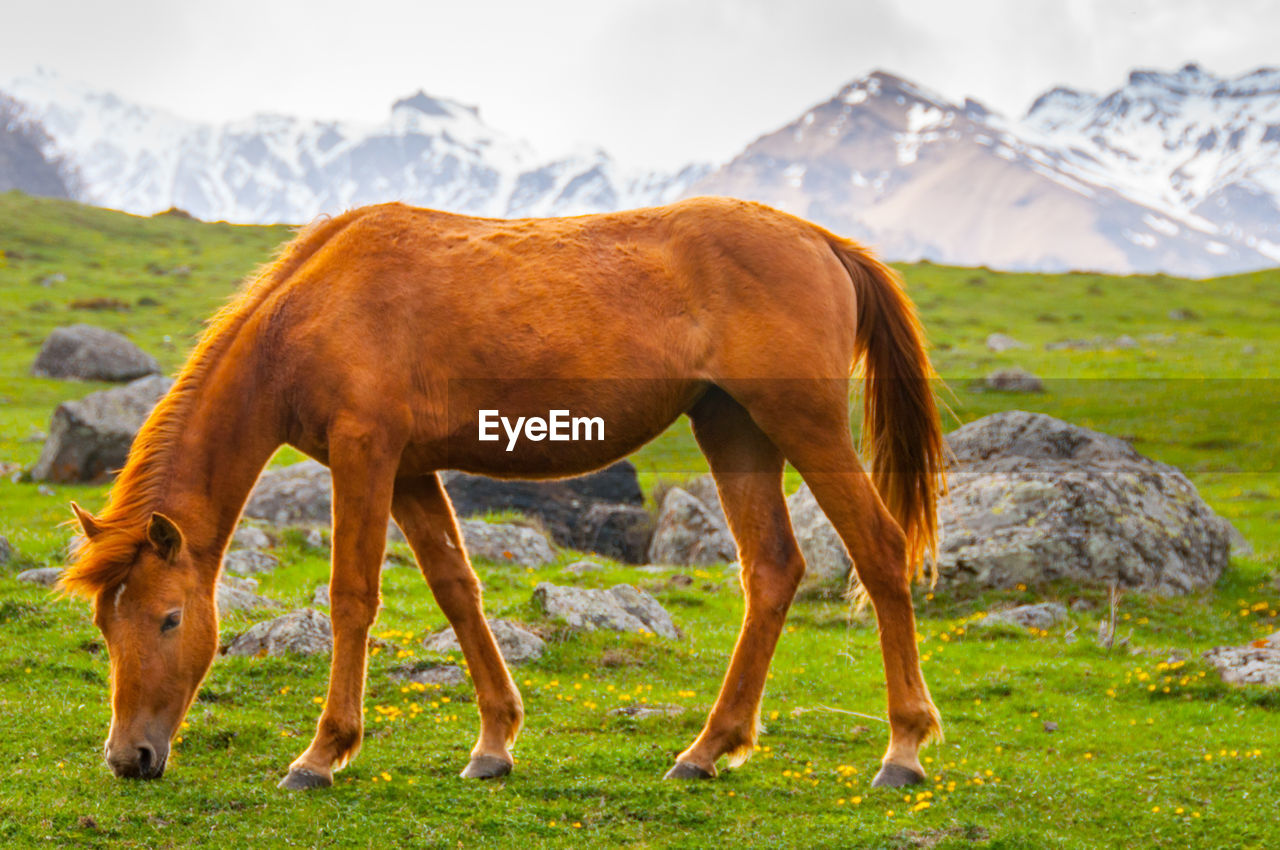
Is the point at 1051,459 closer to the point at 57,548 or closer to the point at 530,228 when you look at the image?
the point at 530,228

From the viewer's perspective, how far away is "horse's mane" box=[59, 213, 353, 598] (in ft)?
19.5

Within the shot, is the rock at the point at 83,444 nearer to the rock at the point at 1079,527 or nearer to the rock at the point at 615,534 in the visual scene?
the rock at the point at 615,534

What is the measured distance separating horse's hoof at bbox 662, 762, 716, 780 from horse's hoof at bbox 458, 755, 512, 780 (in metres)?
1.03

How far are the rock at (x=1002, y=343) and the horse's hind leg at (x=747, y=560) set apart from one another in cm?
3952

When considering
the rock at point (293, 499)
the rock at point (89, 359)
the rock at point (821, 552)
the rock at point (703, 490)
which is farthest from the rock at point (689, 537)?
the rock at point (89, 359)

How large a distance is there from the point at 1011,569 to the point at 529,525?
782cm

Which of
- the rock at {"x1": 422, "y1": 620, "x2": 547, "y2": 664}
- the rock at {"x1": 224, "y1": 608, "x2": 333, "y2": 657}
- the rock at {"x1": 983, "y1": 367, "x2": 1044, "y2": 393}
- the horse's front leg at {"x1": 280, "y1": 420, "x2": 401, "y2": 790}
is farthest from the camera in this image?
the rock at {"x1": 983, "y1": 367, "x2": 1044, "y2": 393}

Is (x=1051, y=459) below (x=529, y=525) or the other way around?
the other way around

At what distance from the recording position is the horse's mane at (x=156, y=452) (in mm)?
5945

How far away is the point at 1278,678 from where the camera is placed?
950 centimetres

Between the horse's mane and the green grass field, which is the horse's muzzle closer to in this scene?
the green grass field

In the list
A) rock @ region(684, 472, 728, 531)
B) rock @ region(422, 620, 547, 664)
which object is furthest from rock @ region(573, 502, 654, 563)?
rock @ region(422, 620, 547, 664)

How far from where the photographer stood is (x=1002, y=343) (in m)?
45.5

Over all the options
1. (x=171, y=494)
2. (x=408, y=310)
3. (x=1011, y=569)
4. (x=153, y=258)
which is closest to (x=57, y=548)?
(x=171, y=494)
